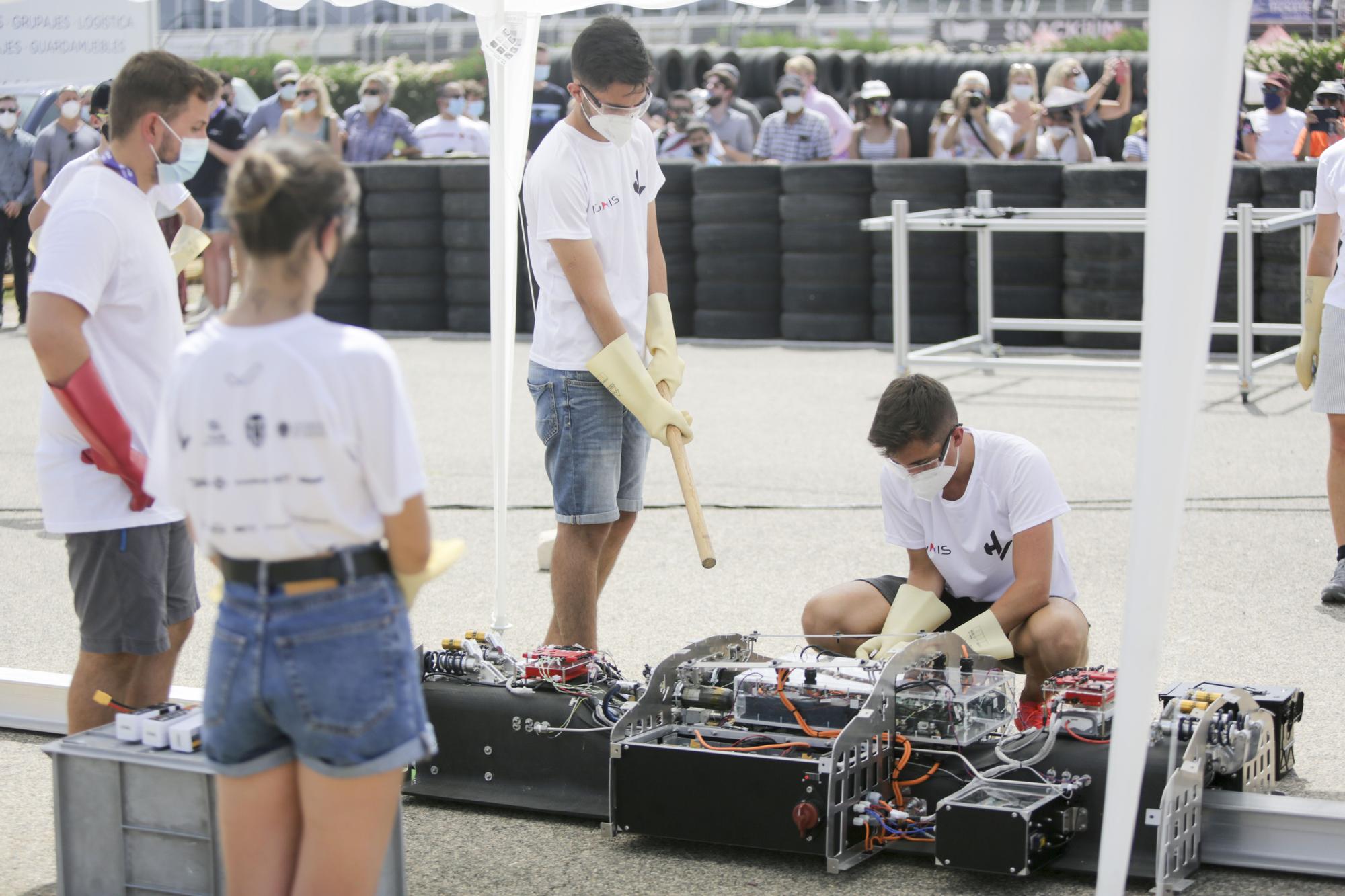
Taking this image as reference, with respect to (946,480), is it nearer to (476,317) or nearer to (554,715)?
(554,715)

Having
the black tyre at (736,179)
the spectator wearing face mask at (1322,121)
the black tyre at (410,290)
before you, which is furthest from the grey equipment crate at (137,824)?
the black tyre at (410,290)

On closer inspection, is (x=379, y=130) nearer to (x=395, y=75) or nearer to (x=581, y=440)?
(x=581, y=440)

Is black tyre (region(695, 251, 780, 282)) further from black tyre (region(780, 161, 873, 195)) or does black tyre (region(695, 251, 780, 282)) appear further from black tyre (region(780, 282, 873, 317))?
black tyre (region(780, 161, 873, 195))

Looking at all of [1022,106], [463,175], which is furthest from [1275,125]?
[463,175]

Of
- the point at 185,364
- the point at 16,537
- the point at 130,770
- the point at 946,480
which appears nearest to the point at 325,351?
the point at 185,364

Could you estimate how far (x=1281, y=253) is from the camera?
10.5m

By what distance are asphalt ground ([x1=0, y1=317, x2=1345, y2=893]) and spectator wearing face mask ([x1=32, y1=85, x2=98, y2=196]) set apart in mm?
2719

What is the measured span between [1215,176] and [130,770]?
229cm

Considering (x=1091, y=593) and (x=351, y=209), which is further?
(x=1091, y=593)

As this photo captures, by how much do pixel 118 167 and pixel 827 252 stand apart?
8831 mm

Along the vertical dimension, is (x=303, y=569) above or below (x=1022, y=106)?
below

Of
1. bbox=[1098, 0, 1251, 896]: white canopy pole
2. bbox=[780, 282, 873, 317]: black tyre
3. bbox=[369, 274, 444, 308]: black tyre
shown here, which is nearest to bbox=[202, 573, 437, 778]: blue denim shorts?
bbox=[1098, 0, 1251, 896]: white canopy pole

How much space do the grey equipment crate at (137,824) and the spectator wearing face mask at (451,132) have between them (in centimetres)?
1218

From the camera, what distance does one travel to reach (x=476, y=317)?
43.3ft
